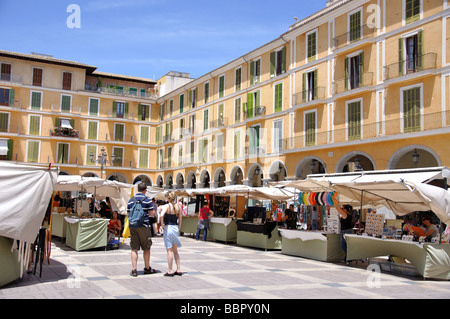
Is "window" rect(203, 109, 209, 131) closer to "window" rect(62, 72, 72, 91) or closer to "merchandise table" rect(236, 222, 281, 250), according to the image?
"window" rect(62, 72, 72, 91)

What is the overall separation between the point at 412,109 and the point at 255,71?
14840 mm

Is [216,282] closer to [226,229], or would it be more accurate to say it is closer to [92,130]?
[226,229]

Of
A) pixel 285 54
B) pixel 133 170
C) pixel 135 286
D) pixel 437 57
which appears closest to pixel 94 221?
pixel 135 286

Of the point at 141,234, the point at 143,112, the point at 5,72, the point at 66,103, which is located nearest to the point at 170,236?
the point at 141,234

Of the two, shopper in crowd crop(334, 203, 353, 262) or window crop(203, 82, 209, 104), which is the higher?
window crop(203, 82, 209, 104)

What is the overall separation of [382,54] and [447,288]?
17.5m

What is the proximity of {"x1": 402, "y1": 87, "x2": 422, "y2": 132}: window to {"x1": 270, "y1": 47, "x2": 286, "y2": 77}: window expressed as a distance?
10668 millimetres

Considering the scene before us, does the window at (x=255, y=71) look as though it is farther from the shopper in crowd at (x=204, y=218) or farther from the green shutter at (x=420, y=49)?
the shopper in crowd at (x=204, y=218)

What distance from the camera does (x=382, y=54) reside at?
24.0m

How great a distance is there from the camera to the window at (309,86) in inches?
1117

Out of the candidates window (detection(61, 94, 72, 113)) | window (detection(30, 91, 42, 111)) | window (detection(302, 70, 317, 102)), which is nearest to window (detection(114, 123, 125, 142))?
window (detection(61, 94, 72, 113))

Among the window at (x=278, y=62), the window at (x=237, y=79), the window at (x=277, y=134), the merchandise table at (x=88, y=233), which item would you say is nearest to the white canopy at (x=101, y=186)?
the merchandise table at (x=88, y=233)

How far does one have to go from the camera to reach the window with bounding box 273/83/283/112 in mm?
31406
